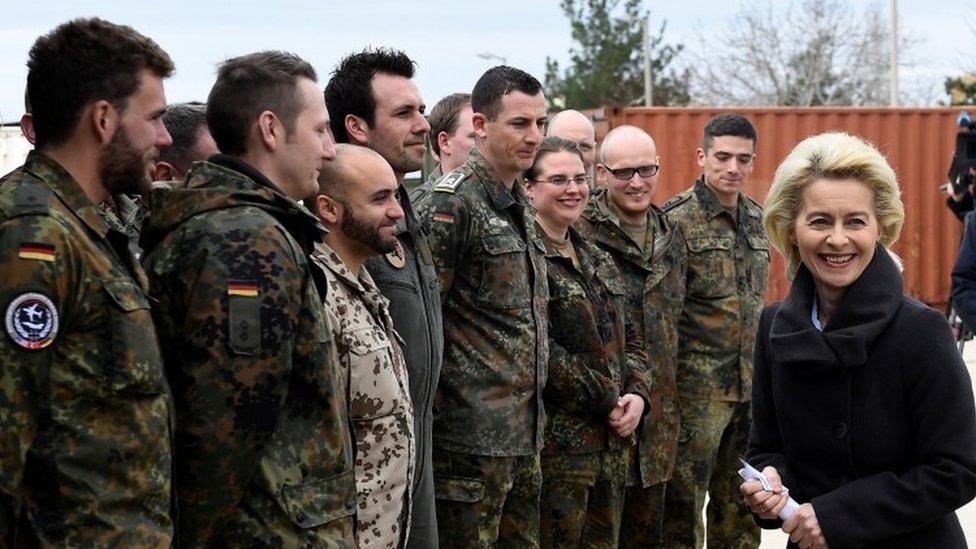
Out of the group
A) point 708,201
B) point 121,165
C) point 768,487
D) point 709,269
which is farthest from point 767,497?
point 708,201

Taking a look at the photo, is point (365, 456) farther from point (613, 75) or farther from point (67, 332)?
point (613, 75)

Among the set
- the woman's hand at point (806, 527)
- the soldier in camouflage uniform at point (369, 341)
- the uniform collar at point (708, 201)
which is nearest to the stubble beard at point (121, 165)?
the soldier in camouflage uniform at point (369, 341)

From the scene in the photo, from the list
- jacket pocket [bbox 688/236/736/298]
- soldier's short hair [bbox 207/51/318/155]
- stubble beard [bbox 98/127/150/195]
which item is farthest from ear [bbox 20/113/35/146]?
jacket pocket [bbox 688/236/736/298]

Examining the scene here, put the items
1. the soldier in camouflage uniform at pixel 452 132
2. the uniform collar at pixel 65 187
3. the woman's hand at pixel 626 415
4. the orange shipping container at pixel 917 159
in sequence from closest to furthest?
the uniform collar at pixel 65 187 → the woman's hand at pixel 626 415 → the soldier in camouflage uniform at pixel 452 132 → the orange shipping container at pixel 917 159

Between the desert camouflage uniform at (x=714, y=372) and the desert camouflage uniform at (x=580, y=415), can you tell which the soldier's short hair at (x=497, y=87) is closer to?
the desert camouflage uniform at (x=580, y=415)

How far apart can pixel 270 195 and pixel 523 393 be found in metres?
2.24

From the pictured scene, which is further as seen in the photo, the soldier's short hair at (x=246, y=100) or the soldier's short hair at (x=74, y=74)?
the soldier's short hair at (x=246, y=100)

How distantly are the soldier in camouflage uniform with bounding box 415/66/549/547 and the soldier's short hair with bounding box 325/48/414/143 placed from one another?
1.64 ft

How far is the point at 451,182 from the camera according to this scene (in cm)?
514

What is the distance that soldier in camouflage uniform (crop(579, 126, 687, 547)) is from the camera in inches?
247

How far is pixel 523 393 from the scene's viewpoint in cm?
510

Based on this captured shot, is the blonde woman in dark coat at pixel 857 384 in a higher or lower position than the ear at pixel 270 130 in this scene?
lower

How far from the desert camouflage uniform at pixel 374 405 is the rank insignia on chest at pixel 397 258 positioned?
0.48 m

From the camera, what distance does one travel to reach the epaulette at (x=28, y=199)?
261cm
